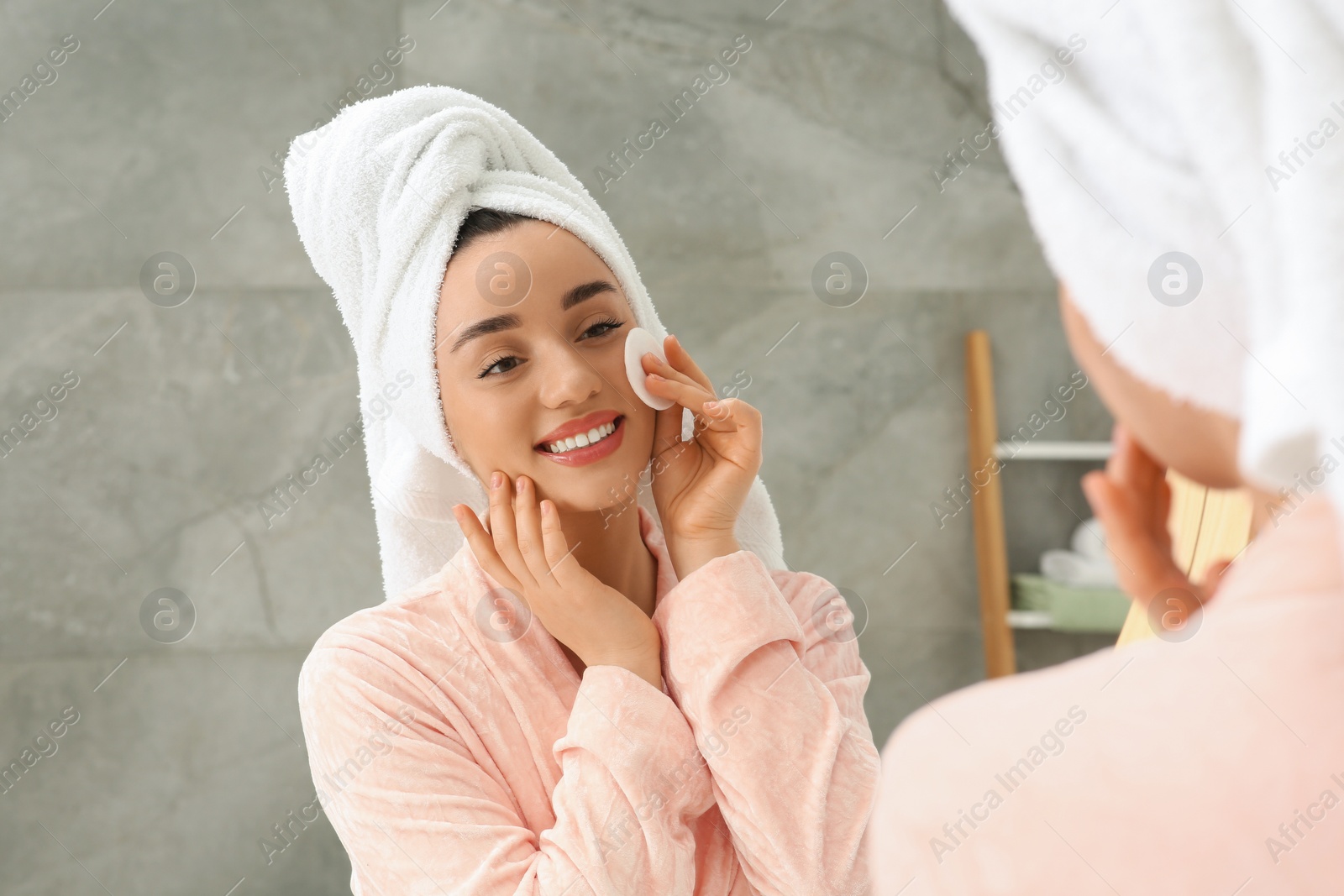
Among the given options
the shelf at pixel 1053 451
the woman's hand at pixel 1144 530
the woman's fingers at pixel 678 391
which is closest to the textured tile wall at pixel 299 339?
the shelf at pixel 1053 451

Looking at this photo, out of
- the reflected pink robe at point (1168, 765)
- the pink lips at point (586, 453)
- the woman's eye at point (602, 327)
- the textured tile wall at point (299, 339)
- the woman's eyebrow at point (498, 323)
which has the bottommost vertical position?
the textured tile wall at point (299, 339)

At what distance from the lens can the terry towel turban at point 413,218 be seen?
2.47ft

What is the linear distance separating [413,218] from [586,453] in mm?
219

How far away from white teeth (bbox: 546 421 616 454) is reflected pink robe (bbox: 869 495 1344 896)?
1.75 feet

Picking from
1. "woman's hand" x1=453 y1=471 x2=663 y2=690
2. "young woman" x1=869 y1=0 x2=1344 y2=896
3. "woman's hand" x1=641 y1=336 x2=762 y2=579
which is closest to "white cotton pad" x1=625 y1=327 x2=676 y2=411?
"woman's hand" x1=641 y1=336 x2=762 y2=579

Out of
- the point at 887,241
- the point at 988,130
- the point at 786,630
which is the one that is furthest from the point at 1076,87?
the point at 988,130

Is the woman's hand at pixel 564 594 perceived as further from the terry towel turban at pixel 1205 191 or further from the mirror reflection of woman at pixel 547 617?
the terry towel turban at pixel 1205 191

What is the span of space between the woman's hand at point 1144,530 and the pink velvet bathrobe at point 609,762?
17.3 inches

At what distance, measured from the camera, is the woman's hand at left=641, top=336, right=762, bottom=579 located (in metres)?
0.74

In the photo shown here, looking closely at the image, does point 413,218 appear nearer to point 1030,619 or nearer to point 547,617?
point 547,617

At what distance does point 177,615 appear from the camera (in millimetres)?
1675

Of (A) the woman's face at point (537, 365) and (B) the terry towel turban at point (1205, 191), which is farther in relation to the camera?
(A) the woman's face at point (537, 365)

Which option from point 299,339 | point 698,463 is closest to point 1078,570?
point 698,463

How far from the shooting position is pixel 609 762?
2.10 feet
